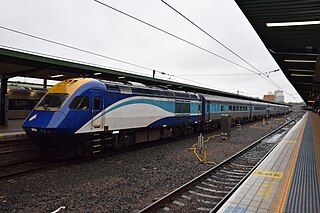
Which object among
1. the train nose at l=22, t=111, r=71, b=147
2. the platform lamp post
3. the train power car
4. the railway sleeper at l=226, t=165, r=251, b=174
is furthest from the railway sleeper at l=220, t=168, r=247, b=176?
the train power car

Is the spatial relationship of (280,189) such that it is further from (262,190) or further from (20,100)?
(20,100)

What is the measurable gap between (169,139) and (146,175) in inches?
354

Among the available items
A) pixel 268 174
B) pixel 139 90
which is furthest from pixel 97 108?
pixel 268 174

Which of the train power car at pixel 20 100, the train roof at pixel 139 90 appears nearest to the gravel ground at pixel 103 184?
the train roof at pixel 139 90

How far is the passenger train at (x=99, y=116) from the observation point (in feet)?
32.5

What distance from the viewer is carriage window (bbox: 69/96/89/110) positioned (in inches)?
404

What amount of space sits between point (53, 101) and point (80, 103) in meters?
1.21

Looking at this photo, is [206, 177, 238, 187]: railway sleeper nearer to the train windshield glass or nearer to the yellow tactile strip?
the yellow tactile strip

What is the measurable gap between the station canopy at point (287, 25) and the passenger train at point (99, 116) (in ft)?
23.0

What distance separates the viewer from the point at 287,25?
10.5 meters

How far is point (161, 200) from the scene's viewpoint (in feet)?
21.3

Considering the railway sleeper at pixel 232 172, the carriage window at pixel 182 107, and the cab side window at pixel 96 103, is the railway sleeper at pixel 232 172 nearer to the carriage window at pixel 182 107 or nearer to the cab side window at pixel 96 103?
the cab side window at pixel 96 103

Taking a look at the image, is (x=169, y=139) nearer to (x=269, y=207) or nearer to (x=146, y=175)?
(x=146, y=175)

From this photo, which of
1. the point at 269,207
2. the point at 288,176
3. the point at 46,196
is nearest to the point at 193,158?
the point at 288,176
